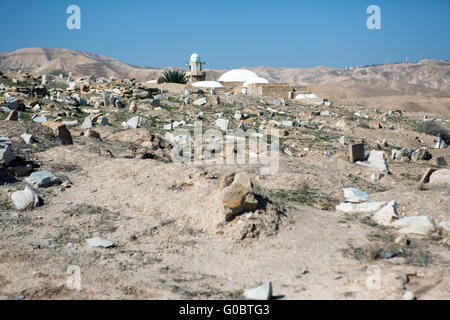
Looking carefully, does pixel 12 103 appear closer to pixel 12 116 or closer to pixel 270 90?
pixel 12 116

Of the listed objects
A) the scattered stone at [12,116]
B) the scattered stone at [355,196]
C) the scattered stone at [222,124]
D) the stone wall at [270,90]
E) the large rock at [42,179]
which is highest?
the stone wall at [270,90]

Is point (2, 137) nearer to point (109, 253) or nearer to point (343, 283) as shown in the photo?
point (109, 253)

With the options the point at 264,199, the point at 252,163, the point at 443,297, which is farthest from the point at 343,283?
the point at 252,163

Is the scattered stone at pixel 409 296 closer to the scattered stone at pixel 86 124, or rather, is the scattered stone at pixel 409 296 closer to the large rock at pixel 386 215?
the large rock at pixel 386 215

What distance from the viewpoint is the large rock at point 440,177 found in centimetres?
644

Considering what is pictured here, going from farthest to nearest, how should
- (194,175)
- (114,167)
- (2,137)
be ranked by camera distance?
(2,137) → (114,167) → (194,175)

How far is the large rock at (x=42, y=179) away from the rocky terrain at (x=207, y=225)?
0.02 metres

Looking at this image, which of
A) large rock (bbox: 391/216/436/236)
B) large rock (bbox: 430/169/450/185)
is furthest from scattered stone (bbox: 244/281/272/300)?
large rock (bbox: 430/169/450/185)

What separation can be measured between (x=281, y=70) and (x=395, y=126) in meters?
114

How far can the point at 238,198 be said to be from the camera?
4.66 metres

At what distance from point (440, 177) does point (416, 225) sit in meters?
2.21

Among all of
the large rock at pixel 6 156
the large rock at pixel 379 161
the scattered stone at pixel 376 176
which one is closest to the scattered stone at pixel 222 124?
the large rock at pixel 379 161

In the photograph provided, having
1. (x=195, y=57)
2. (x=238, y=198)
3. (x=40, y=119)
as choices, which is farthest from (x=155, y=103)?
(x=195, y=57)

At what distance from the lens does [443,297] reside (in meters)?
3.07
